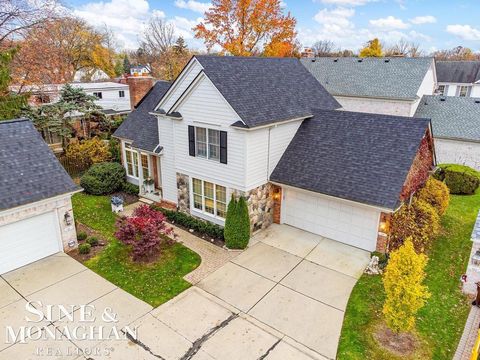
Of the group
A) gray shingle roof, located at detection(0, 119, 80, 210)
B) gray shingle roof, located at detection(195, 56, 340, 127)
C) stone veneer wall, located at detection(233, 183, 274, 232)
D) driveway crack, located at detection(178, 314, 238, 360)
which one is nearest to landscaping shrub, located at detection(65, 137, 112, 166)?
gray shingle roof, located at detection(0, 119, 80, 210)

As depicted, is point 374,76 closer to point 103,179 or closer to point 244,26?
point 244,26

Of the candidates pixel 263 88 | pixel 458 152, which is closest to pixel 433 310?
pixel 263 88

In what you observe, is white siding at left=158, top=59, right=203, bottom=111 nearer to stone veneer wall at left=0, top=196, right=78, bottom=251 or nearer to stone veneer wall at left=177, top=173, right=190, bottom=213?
stone veneer wall at left=177, top=173, right=190, bottom=213

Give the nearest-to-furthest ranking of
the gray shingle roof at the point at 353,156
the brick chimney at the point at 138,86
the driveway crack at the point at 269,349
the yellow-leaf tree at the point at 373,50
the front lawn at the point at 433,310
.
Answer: the driveway crack at the point at 269,349 → the front lawn at the point at 433,310 → the gray shingle roof at the point at 353,156 → the brick chimney at the point at 138,86 → the yellow-leaf tree at the point at 373,50

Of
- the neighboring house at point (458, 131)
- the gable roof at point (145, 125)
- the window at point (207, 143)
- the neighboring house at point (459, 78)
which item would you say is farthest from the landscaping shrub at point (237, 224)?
the neighboring house at point (459, 78)

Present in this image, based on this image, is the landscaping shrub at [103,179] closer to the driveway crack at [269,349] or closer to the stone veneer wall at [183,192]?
the stone veneer wall at [183,192]

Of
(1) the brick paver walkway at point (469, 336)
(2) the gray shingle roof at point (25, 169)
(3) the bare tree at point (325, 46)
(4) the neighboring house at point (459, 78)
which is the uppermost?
(3) the bare tree at point (325, 46)

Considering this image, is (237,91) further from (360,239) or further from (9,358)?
(9,358)

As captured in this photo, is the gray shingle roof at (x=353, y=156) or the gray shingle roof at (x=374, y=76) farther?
the gray shingle roof at (x=374, y=76)
